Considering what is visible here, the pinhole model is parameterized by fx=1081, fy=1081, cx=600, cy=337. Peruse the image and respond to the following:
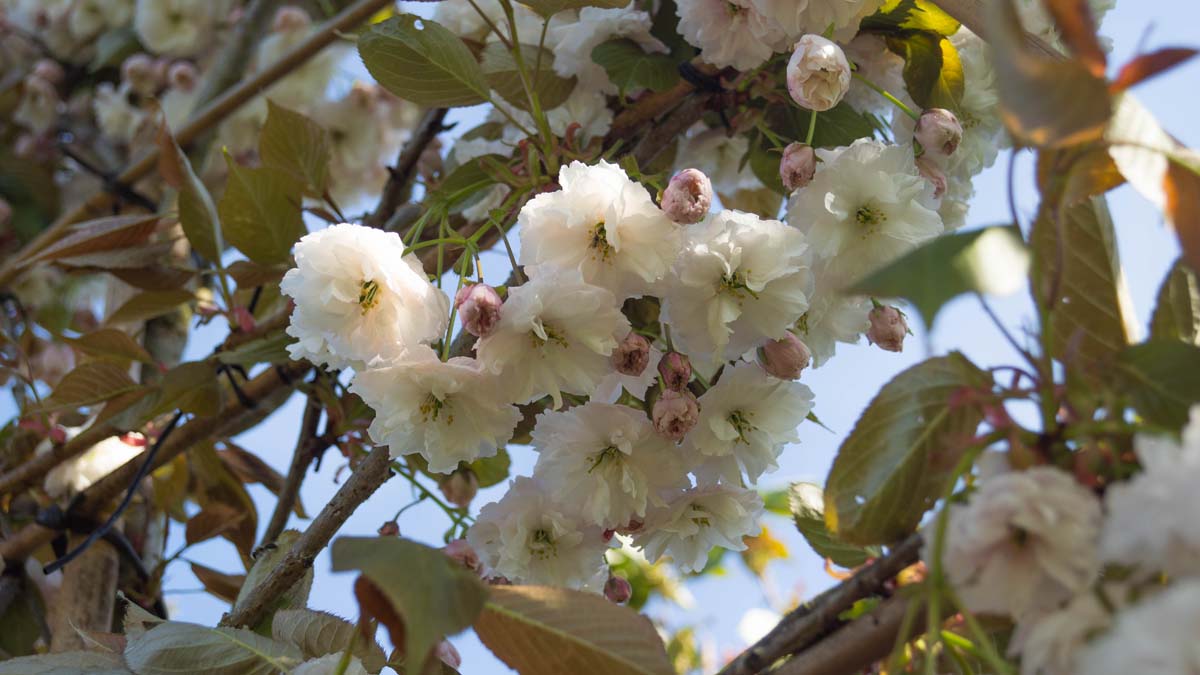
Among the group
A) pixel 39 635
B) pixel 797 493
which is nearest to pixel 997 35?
pixel 797 493

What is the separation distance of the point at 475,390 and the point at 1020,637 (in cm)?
33

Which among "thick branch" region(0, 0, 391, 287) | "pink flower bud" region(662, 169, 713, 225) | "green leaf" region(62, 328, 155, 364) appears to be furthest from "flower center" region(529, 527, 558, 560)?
"thick branch" region(0, 0, 391, 287)

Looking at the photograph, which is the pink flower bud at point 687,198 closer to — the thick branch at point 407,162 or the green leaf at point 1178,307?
the green leaf at point 1178,307

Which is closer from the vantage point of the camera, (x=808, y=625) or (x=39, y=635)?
(x=808, y=625)

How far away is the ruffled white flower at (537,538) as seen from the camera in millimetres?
646

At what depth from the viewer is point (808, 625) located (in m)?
0.43

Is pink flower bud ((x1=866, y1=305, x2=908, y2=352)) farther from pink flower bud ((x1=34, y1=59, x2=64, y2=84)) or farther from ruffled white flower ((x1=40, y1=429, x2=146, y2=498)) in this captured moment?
pink flower bud ((x1=34, y1=59, x2=64, y2=84))

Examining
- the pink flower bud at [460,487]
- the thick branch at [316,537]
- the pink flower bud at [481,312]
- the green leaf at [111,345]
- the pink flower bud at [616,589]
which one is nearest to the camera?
the pink flower bud at [481,312]

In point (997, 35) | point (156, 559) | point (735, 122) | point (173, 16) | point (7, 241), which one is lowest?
point (997, 35)

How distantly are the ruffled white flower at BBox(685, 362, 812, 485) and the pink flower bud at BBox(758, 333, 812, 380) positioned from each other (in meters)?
0.01

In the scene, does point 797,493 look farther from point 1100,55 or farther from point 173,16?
point 173,16

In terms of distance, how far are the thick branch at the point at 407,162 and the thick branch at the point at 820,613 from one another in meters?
0.74

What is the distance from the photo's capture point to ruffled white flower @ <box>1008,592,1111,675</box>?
324 millimetres

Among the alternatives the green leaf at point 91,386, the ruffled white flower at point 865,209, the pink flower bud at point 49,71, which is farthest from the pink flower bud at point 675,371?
the pink flower bud at point 49,71
